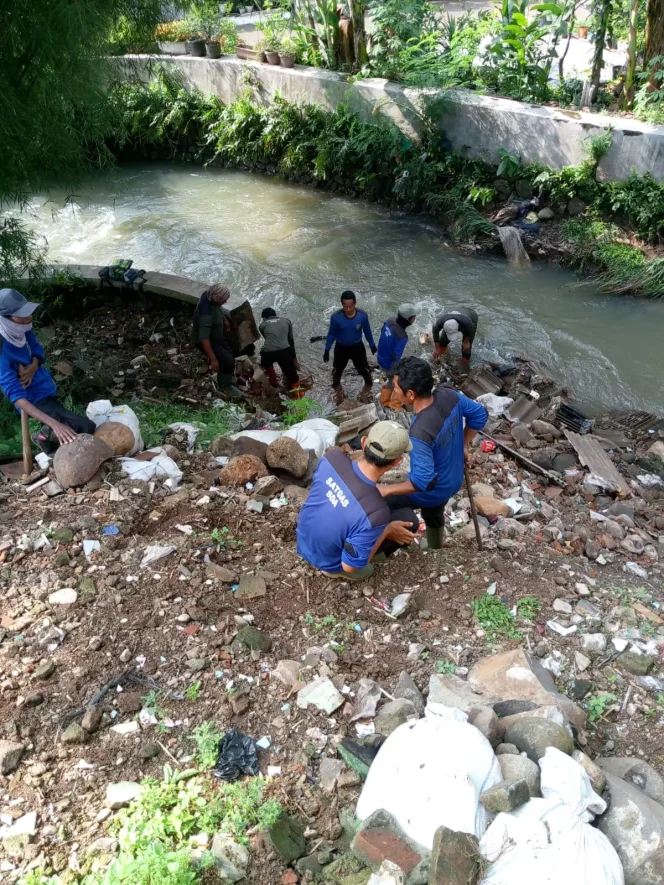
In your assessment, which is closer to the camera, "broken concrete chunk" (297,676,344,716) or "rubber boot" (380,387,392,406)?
"broken concrete chunk" (297,676,344,716)

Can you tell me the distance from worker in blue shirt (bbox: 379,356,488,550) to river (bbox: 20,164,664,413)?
4.30m

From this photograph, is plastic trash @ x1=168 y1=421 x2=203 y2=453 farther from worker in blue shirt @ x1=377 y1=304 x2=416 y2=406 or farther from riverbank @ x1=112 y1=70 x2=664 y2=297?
riverbank @ x1=112 y1=70 x2=664 y2=297

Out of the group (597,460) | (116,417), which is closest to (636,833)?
(116,417)

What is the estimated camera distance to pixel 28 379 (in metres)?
4.82

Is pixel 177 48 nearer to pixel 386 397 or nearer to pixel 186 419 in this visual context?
pixel 186 419

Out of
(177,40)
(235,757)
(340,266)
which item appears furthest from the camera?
(177,40)

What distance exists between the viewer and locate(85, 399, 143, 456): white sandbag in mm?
5195

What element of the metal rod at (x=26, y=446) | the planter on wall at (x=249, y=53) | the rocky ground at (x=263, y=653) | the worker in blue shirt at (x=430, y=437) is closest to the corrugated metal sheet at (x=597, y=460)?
the rocky ground at (x=263, y=653)

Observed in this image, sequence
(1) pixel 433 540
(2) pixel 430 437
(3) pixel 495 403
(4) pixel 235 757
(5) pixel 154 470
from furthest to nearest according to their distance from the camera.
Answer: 1. (3) pixel 495 403
2. (5) pixel 154 470
3. (1) pixel 433 540
4. (2) pixel 430 437
5. (4) pixel 235 757

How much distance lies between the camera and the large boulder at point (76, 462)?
472cm

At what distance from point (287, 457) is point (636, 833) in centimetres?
337

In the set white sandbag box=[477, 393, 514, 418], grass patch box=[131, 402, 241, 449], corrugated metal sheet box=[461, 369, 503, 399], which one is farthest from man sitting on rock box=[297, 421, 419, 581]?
corrugated metal sheet box=[461, 369, 503, 399]

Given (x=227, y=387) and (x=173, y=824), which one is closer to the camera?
(x=173, y=824)

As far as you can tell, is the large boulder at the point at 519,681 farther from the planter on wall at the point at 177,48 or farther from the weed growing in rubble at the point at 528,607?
the planter on wall at the point at 177,48
